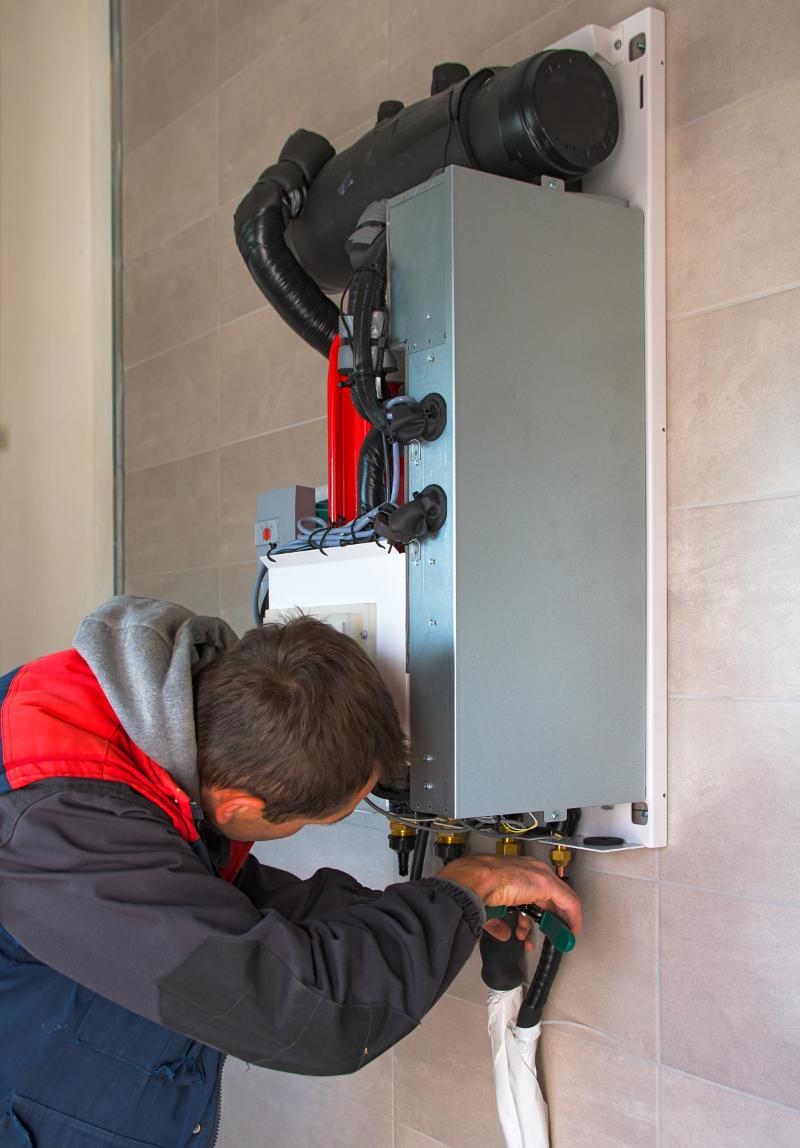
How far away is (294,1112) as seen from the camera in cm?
227

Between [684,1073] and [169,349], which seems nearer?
[684,1073]

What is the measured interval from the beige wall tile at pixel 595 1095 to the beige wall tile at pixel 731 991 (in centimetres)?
9

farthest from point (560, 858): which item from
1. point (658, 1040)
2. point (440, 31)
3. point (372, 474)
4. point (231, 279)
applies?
point (231, 279)

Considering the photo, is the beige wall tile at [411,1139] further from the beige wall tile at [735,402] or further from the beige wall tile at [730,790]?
the beige wall tile at [735,402]

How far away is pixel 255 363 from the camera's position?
2.48 m

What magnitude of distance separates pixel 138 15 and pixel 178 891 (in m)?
2.78

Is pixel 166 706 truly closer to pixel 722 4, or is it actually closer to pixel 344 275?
pixel 344 275

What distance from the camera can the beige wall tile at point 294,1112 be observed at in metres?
2.07

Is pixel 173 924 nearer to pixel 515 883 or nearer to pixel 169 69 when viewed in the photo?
pixel 515 883

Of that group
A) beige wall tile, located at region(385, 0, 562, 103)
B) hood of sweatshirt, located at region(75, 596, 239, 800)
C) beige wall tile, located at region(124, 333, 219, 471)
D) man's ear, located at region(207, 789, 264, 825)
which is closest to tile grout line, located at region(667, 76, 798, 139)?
beige wall tile, located at region(385, 0, 562, 103)

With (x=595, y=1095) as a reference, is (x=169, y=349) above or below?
above

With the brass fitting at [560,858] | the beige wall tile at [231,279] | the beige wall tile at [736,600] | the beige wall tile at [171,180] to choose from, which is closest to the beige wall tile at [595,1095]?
the brass fitting at [560,858]

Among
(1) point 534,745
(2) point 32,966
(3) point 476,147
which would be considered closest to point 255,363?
(3) point 476,147

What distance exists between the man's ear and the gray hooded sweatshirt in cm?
5
